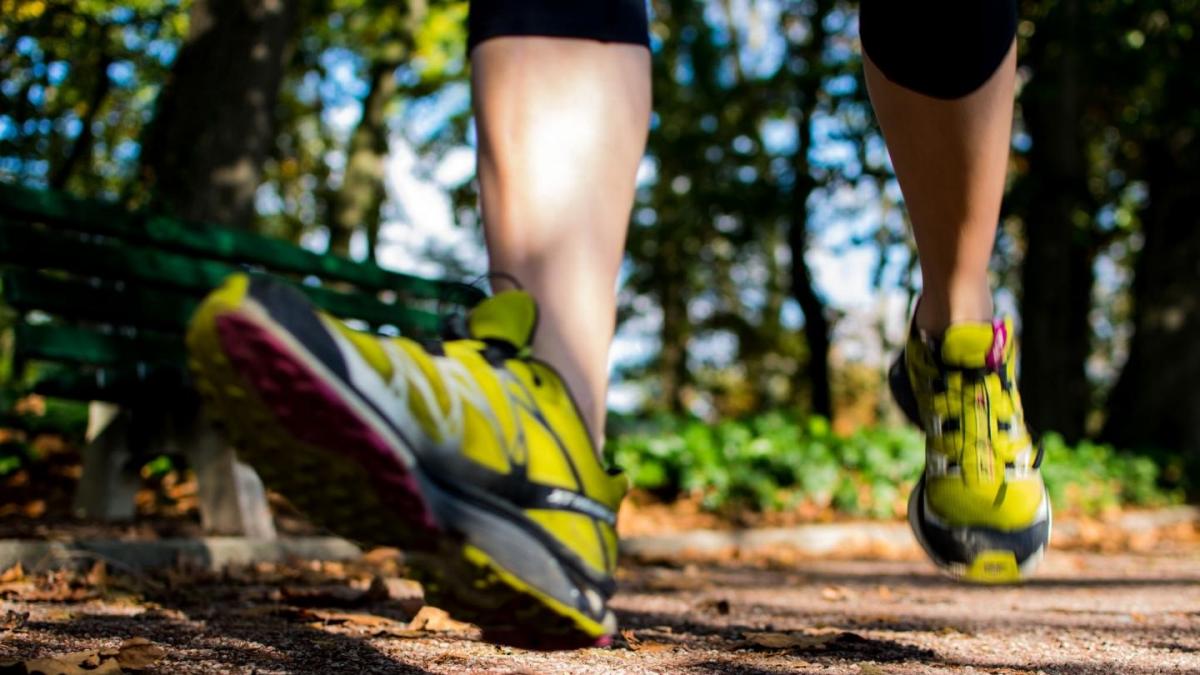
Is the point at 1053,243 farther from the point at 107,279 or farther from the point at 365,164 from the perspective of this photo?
the point at 107,279

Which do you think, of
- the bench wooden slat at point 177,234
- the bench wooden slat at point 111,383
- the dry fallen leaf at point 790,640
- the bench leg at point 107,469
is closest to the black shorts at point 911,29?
the dry fallen leaf at point 790,640

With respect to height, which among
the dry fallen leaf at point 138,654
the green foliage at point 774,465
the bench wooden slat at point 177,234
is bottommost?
the dry fallen leaf at point 138,654

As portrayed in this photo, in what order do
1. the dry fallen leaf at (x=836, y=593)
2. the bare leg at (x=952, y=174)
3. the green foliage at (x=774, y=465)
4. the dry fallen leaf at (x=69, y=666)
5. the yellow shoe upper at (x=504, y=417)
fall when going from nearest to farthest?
the yellow shoe upper at (x=504, y=417)
the dry fallen leaf at (x=69, y=666)
the bare leg at (x=952, y=174)
the dry fallen leaf at (x=836, y=593)
the green foliage at (x=774, y=465)

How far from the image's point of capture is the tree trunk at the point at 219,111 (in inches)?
198

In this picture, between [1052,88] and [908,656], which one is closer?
[908,656]

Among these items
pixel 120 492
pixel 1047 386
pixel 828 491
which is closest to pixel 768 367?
pixel 1047 386

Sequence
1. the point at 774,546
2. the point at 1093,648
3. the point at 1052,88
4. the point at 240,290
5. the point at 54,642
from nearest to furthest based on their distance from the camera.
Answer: the point at 240,290 → the point at 54,642 → the point at 1093,648 → the point at 774,546 → the point at 1052,88

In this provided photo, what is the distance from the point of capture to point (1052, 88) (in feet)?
31.6

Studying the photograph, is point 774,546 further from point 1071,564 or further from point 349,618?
point 349,618

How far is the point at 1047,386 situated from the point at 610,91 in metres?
9.80

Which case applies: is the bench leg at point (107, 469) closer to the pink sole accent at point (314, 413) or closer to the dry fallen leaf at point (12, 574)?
the dry fallen leaf at point (12, 574)

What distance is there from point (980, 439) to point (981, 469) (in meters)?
0.04

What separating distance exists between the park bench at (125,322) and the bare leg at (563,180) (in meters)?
2.29

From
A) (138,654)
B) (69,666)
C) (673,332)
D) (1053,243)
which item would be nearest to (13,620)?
(138,654)
